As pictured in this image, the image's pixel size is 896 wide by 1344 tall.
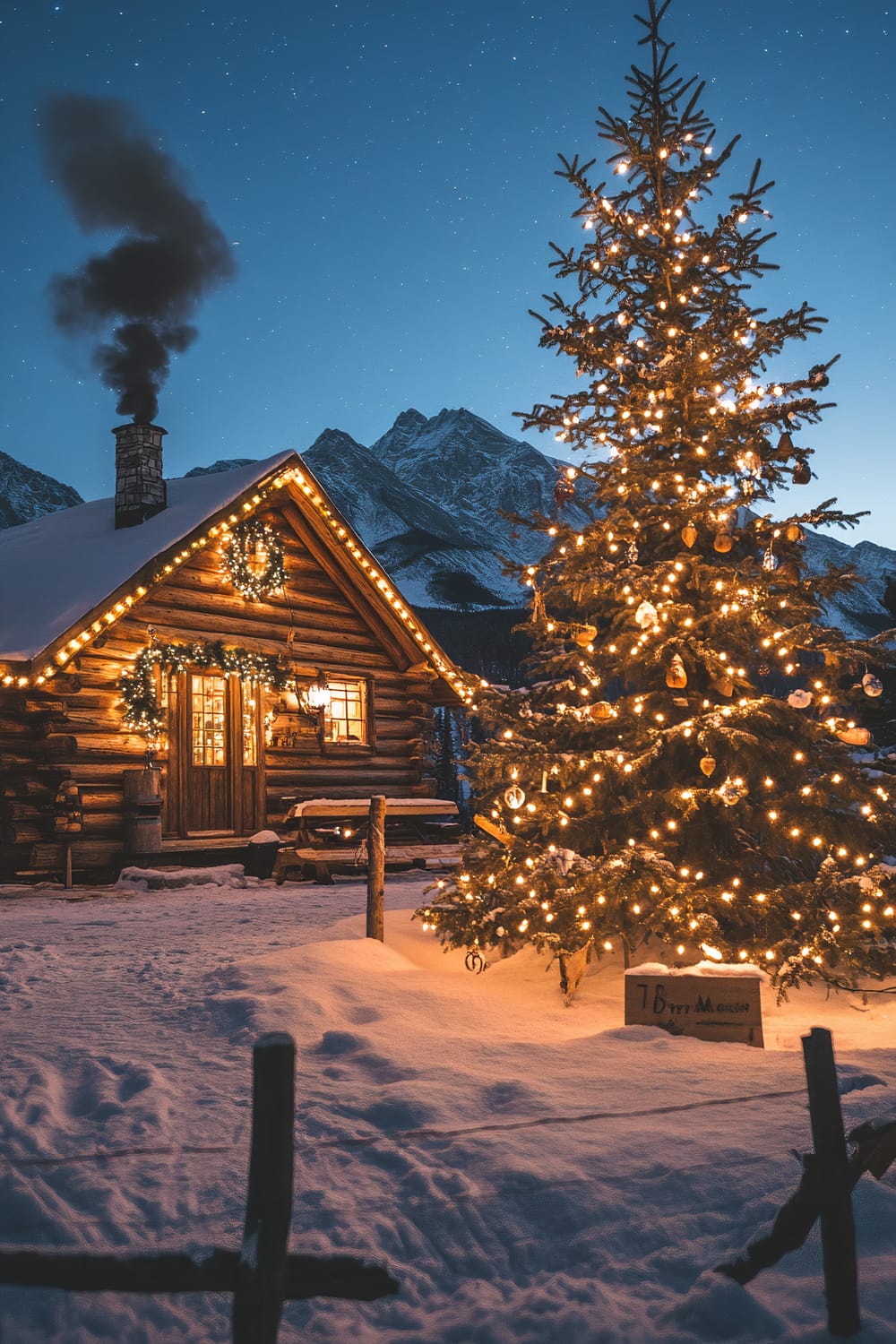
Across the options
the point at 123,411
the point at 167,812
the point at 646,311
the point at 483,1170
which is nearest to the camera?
the point at 483,1170

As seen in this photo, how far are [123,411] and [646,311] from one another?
42.0ft

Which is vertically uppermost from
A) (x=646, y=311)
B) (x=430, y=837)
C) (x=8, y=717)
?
(x=646, y=311)

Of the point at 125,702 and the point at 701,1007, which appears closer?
the point at 701,1007

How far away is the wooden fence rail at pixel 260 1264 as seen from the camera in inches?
86.6

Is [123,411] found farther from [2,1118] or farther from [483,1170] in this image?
[483,1170]

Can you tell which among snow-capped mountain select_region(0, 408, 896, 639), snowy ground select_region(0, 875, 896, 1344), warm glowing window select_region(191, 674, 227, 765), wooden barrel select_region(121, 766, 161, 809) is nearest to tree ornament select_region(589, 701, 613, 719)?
snowy ground select_region(0, 875, 896, 1344)

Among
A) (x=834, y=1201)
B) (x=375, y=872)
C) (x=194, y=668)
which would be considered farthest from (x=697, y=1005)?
(x=194, y=668)

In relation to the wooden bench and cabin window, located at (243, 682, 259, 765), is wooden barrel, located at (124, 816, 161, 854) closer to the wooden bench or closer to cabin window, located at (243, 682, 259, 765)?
the wooden bench

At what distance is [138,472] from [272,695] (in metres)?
4.90

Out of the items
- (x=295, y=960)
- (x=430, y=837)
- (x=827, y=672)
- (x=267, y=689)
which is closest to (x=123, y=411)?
(x=267, y=689)

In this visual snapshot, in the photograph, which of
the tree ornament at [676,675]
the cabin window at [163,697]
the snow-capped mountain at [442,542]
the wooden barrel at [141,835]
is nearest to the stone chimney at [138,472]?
the cabin window at [163,697]

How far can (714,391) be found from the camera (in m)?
7.24

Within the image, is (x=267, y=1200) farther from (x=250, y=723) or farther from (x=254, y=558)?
(x=254, y=558)

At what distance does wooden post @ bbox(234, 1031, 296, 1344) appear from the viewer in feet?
7.14
